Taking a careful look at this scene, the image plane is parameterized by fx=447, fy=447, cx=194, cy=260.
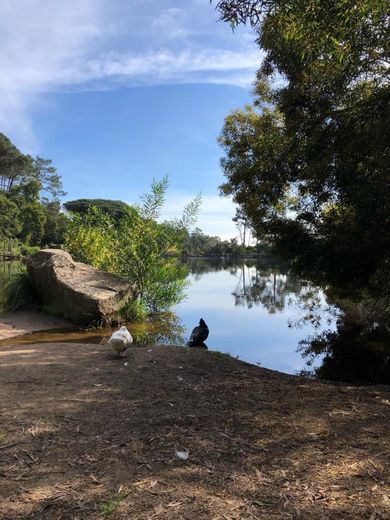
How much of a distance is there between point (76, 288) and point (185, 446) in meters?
7.19

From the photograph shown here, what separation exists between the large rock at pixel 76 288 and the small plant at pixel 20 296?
0.69 ft

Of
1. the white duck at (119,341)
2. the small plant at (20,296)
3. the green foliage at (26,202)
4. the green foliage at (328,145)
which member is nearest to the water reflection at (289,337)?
the green foliage at (328,145)

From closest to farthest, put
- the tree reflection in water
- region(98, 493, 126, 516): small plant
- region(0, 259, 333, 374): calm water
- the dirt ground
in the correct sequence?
1. region(98, 493, 126, 516): small plant
2. the dirt ground
3. the tree reflection in water
4. region(0, 259, 333, 374): calm water

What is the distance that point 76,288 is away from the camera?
9.75 meters

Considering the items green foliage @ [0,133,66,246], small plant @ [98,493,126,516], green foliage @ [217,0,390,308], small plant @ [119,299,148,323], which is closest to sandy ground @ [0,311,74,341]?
small plant @ [119,299,148,323]

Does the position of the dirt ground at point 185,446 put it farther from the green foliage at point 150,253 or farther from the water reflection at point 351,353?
the green foliage at point 150,253

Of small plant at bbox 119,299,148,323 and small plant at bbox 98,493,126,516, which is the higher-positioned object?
small plant at bbox 98,493,126,516

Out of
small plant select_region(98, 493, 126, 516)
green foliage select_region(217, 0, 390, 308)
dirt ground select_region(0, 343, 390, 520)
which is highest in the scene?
green foliage select_region(217, 0, 390, 308)

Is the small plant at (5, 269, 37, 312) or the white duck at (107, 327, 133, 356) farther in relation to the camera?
the small plant at (5, 269, 37, 312)

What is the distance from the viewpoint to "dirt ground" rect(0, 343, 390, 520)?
232cm

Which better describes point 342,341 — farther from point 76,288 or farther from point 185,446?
point 185,446

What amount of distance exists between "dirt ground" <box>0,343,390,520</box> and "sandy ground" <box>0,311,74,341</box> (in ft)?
12.2

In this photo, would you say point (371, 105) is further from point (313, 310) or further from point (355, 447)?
point (313, 310)

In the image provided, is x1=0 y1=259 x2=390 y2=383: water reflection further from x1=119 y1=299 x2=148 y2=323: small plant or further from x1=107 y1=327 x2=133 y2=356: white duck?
x1=107 y1=327 x2=133 y2=356: white duck
